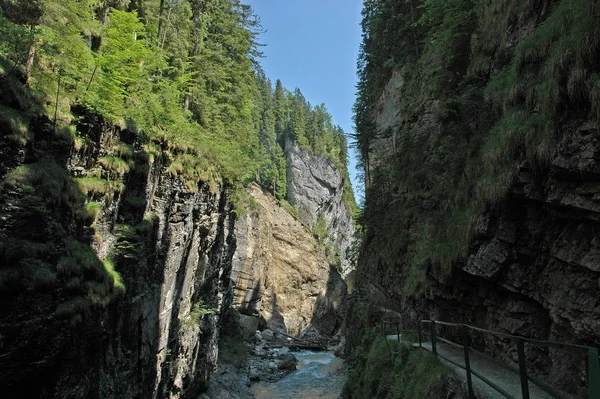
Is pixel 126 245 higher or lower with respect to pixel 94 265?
higher

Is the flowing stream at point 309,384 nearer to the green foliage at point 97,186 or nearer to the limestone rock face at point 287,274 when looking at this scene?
the limestone rock face at point 287,274

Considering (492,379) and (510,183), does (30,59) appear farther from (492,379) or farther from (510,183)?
(492,379)

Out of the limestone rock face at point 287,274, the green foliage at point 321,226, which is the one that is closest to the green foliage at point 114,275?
the limestone rock face at point 287,274

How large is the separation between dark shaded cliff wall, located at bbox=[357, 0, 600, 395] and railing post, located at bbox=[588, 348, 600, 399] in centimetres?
361

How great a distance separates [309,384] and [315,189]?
1856 inches

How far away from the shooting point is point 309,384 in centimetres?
2398

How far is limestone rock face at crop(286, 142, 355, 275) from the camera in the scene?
66938 mm

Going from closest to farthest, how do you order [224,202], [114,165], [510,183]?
[510,183]
[114,165]
[224,202]

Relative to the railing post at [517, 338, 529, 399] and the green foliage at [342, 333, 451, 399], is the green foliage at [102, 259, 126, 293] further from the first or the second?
the railing post at [517, 338, 529, 399]

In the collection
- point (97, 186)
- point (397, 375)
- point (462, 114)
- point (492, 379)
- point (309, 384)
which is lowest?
point (309, 384)

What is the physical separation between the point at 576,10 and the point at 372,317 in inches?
671

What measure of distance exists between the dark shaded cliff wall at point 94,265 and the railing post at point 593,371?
781 centimetres

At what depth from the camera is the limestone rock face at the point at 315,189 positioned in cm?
6694

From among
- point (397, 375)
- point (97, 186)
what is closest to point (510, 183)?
point (397, 375)
